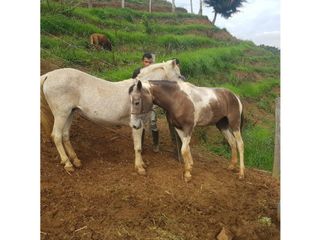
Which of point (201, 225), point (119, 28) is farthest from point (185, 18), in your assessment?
point (201, 225)

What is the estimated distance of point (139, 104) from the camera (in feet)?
13.9

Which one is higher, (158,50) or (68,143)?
(158,50)

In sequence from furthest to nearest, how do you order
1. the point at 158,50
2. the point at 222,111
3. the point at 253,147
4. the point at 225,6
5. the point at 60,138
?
the point at 253,147, the point at 158,50, the point at 225,6, the point at 222,111, the point at 60,138

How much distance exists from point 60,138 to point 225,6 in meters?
3.82

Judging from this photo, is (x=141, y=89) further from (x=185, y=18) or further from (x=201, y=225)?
(x=185, y=18)

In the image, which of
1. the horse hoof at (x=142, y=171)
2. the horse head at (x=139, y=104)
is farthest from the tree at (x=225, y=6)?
the horse hoof at (x=142, y=171)

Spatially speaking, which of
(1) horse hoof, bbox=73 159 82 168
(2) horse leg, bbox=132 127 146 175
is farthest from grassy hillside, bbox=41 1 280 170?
(2) horse leg, bbox=132 127 146 175

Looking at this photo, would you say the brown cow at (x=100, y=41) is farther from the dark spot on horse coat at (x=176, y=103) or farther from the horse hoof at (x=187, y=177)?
the horse hoof at (x=187, y=177)

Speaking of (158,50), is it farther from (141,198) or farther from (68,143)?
(141,198)

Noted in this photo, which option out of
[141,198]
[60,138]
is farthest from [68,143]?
[141,198]

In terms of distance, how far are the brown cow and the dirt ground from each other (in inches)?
53.7

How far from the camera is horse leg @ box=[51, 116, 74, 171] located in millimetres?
4430

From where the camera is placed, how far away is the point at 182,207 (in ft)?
13.5
